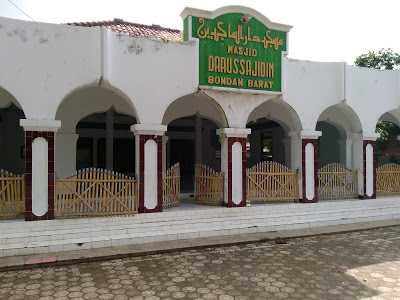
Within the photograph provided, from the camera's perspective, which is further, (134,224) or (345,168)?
(345,168)

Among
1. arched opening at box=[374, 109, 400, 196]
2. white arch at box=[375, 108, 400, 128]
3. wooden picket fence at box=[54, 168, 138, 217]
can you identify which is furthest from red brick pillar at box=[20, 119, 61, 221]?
white arch at box=[375, 108, 400, 128]

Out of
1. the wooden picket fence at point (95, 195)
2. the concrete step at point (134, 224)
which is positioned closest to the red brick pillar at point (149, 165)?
the wooden picket fence at point (95, 195)

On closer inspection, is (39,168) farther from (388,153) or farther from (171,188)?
(388,153)

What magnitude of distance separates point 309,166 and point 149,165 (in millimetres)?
4454

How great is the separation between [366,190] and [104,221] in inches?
297

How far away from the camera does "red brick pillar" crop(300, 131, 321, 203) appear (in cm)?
1013

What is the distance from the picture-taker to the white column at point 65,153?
9486mm

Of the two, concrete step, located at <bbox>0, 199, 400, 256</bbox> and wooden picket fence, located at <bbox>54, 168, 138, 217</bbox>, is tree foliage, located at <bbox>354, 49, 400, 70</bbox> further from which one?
wooden picket fence, located at <bbox>54, 168, 138, 217</bbox>

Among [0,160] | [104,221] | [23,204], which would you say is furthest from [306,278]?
[0,160]

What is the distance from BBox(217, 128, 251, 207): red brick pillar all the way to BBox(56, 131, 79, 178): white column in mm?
3780

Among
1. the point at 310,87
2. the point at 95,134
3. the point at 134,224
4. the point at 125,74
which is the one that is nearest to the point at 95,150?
the point at 95,134

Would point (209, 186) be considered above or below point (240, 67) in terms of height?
below

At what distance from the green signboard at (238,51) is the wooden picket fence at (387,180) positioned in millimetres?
4756

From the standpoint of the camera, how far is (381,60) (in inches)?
603
